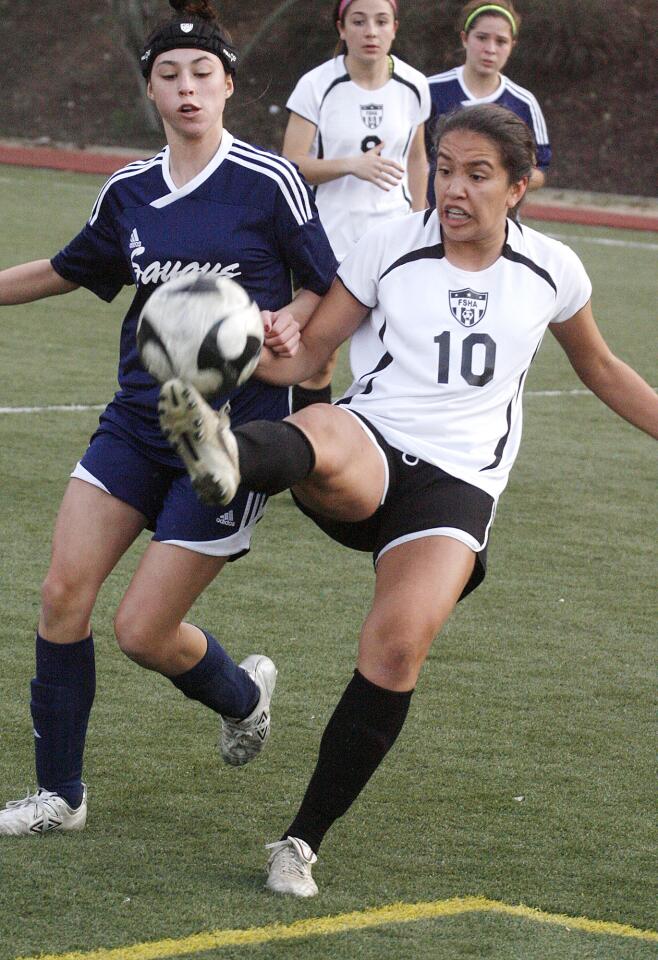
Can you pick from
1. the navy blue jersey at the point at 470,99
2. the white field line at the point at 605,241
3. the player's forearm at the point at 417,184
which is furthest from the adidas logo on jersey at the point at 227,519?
the white field line at the point at 605,241

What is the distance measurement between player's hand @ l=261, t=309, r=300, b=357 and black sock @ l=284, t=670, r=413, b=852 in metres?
0.73

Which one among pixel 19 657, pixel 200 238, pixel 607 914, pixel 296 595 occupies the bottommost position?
pixel 296 595

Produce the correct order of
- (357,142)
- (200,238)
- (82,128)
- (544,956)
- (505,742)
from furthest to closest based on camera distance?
(82,128), (357,142), (505,742), (200,238), (544,956)

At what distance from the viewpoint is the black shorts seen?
10.6ft

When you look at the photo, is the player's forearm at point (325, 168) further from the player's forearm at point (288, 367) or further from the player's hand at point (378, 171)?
the player's forearm at point (288, 367)

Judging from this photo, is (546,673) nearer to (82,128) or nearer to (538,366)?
(538,366)

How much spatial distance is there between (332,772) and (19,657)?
5.64ft

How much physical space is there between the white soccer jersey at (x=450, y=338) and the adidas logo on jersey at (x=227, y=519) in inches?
14.5

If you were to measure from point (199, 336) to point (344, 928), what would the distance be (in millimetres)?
1221

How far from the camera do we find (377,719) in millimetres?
3133

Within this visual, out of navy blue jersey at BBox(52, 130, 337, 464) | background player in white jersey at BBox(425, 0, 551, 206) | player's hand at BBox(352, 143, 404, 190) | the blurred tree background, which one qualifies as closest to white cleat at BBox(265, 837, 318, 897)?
navy blue jersey at BBox(52, 130, 337, 464)

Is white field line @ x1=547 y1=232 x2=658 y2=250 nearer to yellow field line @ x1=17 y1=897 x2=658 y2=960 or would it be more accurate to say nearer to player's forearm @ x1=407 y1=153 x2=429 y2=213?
player's forearm @ x1=407 y1=153 x2=429 y2=213

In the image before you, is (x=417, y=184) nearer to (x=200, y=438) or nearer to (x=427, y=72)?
(x=200, y=438)

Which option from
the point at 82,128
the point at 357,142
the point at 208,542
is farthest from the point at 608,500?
the point at 82,128
